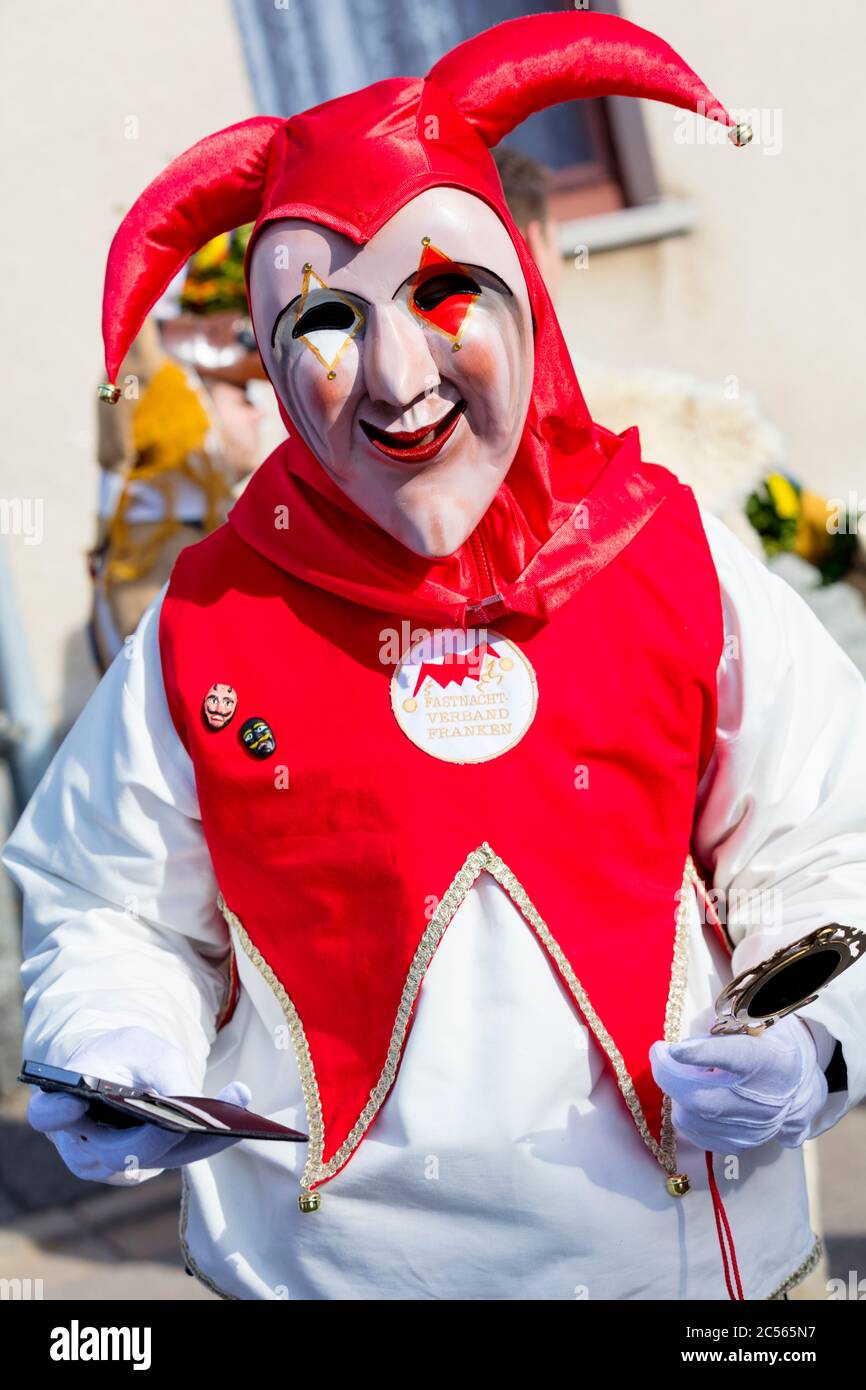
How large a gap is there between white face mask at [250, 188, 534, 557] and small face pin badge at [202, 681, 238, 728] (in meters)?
0.30

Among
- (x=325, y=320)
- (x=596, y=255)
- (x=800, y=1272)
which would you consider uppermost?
(x=596, y=255)

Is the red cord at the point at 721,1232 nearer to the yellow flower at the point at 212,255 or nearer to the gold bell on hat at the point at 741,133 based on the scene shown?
the gold bell on hat at the point at 741,133

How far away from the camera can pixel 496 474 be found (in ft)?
6.54

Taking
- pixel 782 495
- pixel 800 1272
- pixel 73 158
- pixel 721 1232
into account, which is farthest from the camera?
pixel 73 158

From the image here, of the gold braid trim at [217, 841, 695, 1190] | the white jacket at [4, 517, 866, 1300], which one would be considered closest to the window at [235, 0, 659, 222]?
the white jacket at [4, 517, 866, 1300]

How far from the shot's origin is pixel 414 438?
6.29 ft

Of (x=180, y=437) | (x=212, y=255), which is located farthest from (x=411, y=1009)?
(x=212, y=255)

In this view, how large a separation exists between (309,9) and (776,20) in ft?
5.14

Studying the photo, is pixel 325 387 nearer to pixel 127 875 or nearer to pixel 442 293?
pixel 442 293

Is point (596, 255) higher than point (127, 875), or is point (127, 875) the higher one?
point (596, 255)

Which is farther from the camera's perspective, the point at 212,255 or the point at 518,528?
the point at 212,255

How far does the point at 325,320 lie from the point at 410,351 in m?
0.13

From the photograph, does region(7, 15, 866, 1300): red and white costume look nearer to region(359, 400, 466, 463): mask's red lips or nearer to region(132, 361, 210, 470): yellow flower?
region(359, 400, 466, 463): mask's red lips

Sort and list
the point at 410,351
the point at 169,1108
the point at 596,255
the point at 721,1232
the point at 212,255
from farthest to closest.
Answer: the point at 596,255 → the point at 212,255 → the point at 721,1232 → the point at 410,351 → the point at 169,1108
